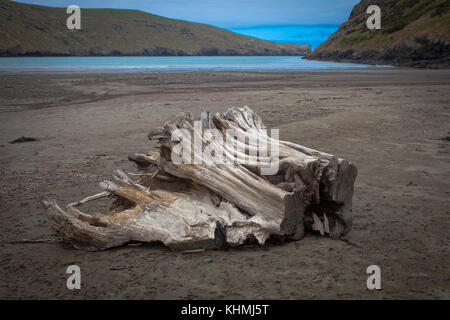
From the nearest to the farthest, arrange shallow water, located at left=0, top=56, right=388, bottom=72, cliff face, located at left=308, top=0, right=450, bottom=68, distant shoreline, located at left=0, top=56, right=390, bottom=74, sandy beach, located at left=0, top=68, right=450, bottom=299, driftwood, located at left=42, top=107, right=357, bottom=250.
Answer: sandy beach, located at left=0, top=68, right=450, bottom=299 → driftwood, located at left=42, top=107, right=357, bottom=250 → distant shoreline, located at left=0, top=56, right=390, bottom=74 → shallow water, located at left=0, top=56, right=388, bottom=72 → cliff face, located at left=308, top=0, right=450, bottom=68

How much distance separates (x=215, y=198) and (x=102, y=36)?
162934 millimetres

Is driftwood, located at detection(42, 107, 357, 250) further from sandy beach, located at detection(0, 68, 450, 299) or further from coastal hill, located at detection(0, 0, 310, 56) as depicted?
coastal hill, located at detection(0, 0, 310, 56)

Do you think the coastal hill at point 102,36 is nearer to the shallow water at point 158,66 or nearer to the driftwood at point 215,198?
the shallow water at point 158,66

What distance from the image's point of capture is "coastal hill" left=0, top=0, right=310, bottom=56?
383 feet

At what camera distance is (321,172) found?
3.56 meters

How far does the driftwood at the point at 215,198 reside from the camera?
345 cm

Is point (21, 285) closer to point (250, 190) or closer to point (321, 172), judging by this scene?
point (250, 190)

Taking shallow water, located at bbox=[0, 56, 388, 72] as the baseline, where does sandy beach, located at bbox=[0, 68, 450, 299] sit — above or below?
below

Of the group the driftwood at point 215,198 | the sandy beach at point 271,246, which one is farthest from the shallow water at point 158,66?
the driftwood at point 215,198

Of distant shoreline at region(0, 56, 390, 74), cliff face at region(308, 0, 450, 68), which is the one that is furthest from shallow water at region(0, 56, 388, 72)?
cliff face at region(308, 0, 450, 68)

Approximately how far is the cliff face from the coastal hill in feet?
282

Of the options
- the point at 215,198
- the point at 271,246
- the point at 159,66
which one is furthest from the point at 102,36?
the point at 271,246

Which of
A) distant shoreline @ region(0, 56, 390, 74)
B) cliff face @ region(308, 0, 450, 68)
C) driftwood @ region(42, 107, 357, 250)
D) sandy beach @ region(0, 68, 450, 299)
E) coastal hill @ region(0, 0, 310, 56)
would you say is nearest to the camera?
sandy beach @ region(0, 68, 450, 299)

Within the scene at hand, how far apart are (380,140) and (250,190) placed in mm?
5231
